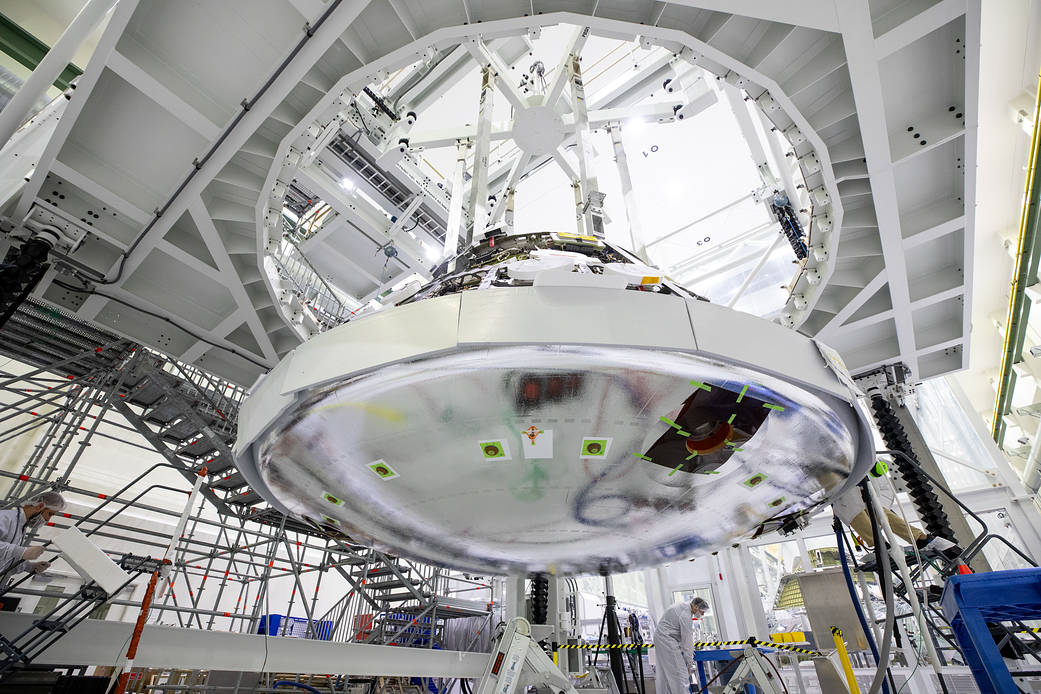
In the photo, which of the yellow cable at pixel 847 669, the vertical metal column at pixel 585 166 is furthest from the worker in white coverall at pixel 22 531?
the yellow cable at pixel 847 669

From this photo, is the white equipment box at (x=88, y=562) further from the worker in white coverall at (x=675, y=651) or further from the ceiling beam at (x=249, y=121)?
the worker in white coverall at (x=675, y=651)

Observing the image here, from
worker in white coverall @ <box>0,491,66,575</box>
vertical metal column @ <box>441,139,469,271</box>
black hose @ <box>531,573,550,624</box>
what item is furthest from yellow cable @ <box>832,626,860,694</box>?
worker in white coverall @ <box>0,491,66,575</box>

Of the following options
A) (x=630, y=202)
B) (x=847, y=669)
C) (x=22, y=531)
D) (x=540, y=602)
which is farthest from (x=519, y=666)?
(x=630, y=202)

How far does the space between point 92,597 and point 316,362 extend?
256 centimetres

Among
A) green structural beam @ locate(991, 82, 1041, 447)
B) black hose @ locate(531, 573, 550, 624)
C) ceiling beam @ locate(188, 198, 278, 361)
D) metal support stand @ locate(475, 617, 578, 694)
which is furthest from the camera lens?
black hose @ locate(531, 573, 550, 624)

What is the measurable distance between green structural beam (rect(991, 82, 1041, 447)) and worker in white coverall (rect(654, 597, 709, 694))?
366 inches

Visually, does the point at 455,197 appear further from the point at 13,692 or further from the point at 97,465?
the point at 97,465

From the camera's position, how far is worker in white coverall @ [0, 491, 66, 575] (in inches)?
160

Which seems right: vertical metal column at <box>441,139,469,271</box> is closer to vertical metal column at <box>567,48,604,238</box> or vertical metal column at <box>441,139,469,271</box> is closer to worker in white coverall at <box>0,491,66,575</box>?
vertical metal column at <box>567,48,604,238</box>

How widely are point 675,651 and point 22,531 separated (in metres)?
8.82

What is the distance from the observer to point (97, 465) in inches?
573

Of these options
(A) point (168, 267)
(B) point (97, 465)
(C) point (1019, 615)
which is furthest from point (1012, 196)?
(B) point (97, 465)

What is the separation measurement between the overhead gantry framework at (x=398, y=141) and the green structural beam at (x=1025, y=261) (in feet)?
9.33

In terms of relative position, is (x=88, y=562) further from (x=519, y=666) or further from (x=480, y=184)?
(x=480, y=184)
